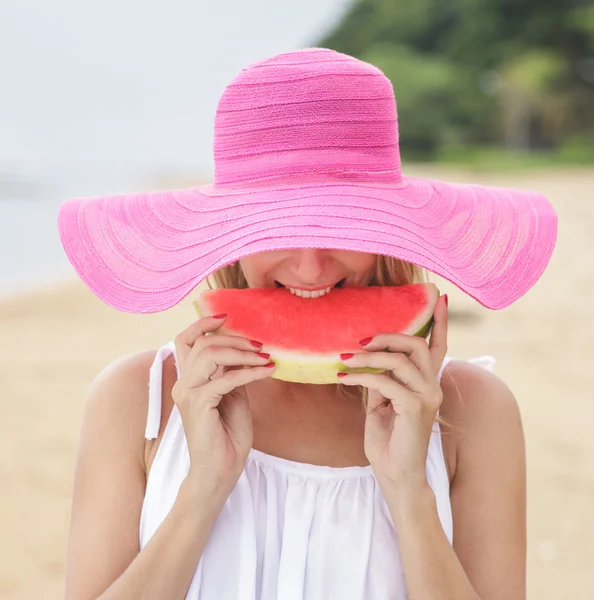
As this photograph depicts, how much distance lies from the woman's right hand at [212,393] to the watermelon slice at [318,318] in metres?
0.13

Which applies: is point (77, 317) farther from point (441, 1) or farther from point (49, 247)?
point (441, 1)

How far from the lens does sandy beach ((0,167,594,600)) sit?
4711 mm

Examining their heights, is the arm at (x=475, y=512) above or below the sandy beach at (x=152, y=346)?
above

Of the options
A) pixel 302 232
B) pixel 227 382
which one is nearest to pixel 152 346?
pixel 227 382

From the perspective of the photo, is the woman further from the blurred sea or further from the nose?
the blurred sea

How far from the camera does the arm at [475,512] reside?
1802 millimetres

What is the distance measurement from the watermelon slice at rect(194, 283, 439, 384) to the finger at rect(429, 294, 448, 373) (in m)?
0.06

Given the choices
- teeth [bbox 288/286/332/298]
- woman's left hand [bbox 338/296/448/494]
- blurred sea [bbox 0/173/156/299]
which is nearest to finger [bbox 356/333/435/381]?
woman's left hand [bbox 338/296/448/494]

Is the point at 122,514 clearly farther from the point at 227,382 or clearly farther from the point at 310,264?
the point at 310,264

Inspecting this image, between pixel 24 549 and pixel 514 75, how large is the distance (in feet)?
151

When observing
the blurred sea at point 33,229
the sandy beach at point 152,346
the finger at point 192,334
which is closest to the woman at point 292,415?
the finger at point 192,334

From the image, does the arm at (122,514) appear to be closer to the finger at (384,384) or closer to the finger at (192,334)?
the finger at (192,334)

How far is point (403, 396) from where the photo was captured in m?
1.77

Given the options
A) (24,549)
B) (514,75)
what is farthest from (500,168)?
(24,549)
